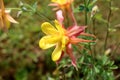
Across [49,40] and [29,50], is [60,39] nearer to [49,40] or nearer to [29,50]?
[49,40]

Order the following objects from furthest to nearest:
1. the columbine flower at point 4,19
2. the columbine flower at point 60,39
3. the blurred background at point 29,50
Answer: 1. the blurred background at point 29,50
2. the columbine flower at point 4,19
3. the columbine flower at point 60,39

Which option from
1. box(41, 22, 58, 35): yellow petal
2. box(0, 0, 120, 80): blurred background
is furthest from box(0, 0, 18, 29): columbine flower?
box(0, 0, 120, 80): blurred background

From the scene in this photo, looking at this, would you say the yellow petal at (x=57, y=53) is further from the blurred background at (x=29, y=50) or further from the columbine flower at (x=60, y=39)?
the blurred background at (x=29, y=50)

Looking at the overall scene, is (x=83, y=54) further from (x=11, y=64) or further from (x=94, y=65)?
(x=11, y=64)

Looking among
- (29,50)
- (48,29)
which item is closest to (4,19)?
(48,29)

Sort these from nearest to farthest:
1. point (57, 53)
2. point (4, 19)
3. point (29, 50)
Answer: point (57, 53)
point (4, 19)
point (29, 50)

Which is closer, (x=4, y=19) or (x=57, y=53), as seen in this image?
(x=57, y=53)

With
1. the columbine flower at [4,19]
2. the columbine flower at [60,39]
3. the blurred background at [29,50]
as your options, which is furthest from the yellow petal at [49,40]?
the blurred background at [29,50]
